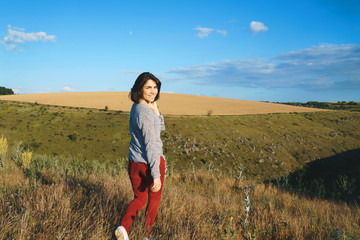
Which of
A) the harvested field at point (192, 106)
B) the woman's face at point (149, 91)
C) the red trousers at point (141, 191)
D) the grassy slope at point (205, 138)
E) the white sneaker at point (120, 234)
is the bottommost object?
the grassy slope at point (205, 138)

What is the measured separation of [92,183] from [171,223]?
2.11 m

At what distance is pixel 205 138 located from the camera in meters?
20.9

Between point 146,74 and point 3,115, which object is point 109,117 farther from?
point 146,74

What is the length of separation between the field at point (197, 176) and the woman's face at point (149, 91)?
1.44 meters

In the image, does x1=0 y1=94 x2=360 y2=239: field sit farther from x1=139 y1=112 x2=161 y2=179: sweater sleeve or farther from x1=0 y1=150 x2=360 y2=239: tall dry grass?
x1=139 y1=112 x2=161 y2=179: sweater sleeve

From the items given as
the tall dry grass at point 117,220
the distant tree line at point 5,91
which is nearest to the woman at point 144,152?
the tall dry grass at point 117,220

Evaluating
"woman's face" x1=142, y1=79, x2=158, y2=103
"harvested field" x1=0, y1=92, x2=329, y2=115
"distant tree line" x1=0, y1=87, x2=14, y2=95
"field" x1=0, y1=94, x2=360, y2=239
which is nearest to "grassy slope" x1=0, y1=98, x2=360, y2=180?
"field" x1=0, y1=94, x2=360, y2=239

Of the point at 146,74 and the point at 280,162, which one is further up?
the point at 146,74

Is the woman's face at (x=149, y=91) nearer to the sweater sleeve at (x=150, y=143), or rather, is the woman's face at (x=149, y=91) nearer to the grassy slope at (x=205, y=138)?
the sweater sleeve at (x=150, y=143)

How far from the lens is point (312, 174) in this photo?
731 inches

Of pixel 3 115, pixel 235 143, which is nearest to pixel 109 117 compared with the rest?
pixel 3 115

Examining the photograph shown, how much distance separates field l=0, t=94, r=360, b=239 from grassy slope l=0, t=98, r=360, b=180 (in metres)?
0.11

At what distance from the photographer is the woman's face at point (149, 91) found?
252 cm

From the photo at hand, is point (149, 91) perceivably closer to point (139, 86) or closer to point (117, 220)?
point (139, 86)
